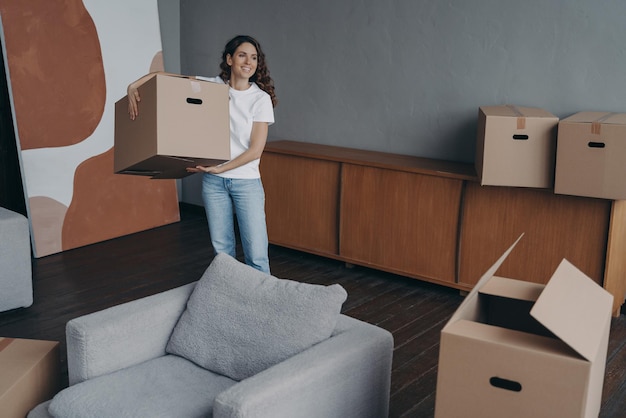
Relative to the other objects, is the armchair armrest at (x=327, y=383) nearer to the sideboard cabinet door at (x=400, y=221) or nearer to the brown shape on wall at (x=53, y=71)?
the sideboard cabinet door at (x=400, y=221)

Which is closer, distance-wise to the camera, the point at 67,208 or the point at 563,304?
the point at 563,304

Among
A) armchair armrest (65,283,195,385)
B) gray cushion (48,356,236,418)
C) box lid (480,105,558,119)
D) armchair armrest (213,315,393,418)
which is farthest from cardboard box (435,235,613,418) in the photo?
box lid (480,105,558,119)

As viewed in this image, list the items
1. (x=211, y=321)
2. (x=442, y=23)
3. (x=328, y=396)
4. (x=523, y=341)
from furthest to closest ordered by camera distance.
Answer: (x=442, y=23) < (x=211, y=321) < (x=328, y=396) < (x=523, y=341)

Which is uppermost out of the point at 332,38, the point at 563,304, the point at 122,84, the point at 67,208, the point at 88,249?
the point at 332,38

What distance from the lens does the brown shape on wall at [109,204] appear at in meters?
5.01

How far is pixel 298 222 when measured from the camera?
4.88 meters

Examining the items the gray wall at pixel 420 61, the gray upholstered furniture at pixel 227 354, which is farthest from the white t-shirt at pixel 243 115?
the gray wall at pixel 420 61

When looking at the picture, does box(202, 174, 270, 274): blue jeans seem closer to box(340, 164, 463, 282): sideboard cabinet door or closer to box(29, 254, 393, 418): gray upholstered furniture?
box(29, 254, 393, 418): gray upholstered furniture

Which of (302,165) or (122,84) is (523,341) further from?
(122,84)

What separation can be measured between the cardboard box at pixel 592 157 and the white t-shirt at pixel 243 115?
60.9 inches

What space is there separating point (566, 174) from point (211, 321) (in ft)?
7.04

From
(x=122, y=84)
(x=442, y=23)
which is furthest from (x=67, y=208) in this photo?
(x=442, y=23)

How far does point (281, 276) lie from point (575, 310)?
2.87m

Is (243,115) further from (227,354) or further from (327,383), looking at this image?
(327,383)
